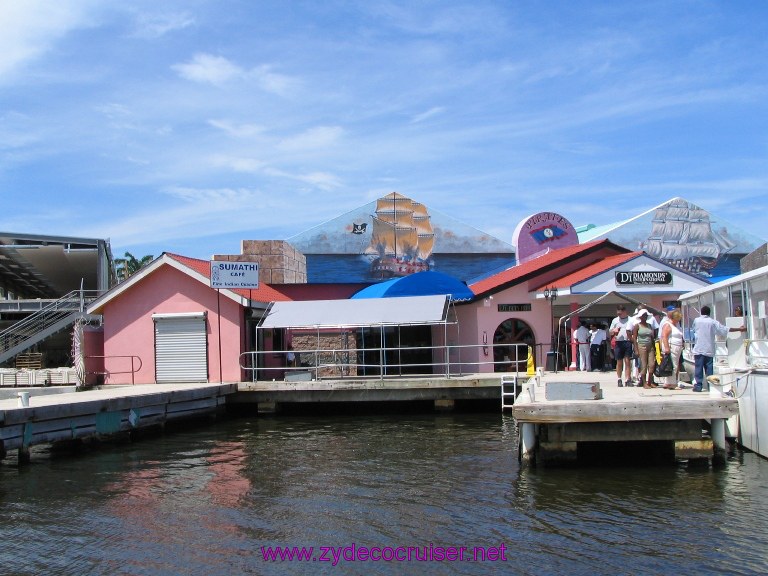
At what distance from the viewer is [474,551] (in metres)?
9.20

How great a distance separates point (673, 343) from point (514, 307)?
35.5 feet

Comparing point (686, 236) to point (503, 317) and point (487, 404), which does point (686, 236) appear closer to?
point (503, 317)

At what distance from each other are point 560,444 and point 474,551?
451cm

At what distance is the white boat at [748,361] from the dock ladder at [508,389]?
6594 mm

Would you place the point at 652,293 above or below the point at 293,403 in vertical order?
above

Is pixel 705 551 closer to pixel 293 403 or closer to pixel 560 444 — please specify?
pixel 560 444

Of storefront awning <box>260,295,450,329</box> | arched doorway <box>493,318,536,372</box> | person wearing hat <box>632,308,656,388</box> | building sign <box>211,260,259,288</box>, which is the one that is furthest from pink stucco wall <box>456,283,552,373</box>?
person wearing hat <box>632,308,656,388</box>

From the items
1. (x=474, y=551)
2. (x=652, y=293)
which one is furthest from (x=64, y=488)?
(x=652, y=293)

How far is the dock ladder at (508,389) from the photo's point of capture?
69.4 ft

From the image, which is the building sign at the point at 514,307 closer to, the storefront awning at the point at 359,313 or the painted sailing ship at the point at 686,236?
the storefront awning at the point at 359,313

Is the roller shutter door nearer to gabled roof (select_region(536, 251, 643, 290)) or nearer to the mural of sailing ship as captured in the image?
gabled roof (select_region(536, 251, 643, 290))

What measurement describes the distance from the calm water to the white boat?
1.98 ft

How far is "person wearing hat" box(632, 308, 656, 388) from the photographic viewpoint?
15.3m

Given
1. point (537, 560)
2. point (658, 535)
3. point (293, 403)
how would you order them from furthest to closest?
point (293, 403), point (658, 535), point (537, 560)
